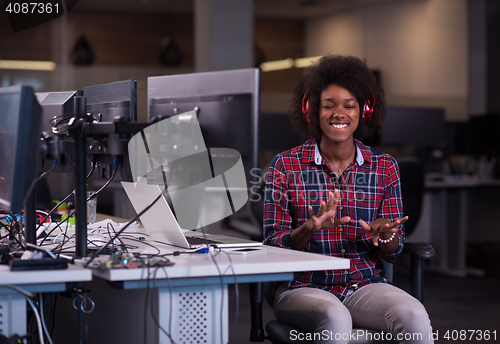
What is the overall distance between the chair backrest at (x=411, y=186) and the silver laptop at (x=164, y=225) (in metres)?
2.17

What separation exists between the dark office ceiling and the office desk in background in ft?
9.50

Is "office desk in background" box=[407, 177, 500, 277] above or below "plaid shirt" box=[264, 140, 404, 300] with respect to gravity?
below

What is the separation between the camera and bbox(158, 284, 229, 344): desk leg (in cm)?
135

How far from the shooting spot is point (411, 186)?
3.80 m

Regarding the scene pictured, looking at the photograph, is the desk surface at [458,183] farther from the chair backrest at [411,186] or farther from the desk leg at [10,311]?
the desk leg at [10,311]

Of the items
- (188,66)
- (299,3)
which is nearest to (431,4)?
(299,3)

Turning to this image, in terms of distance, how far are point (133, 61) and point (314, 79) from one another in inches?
200

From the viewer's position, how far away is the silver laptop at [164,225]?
162 centimetres

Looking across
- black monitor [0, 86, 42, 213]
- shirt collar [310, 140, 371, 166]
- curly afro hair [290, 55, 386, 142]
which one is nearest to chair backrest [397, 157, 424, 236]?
curly afro hair [290, 55, 386, 142]

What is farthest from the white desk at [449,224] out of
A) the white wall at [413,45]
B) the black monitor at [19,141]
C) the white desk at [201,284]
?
the black monitor at [19,141]

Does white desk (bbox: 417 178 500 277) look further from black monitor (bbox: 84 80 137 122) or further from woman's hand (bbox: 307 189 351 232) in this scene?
black monitor (bbox: 84 80 137 122)

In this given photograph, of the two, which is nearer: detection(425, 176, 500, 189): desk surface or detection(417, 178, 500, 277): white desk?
detection(425, 176, 500, 189): desk surface

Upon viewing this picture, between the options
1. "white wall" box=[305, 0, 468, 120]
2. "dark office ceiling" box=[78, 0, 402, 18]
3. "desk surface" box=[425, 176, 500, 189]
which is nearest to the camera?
"desk surface" box=[425, 176, 500, 189]

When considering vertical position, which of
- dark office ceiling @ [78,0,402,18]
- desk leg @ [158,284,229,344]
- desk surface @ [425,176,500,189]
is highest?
dark office ceiling @ [78,0,402,18]
